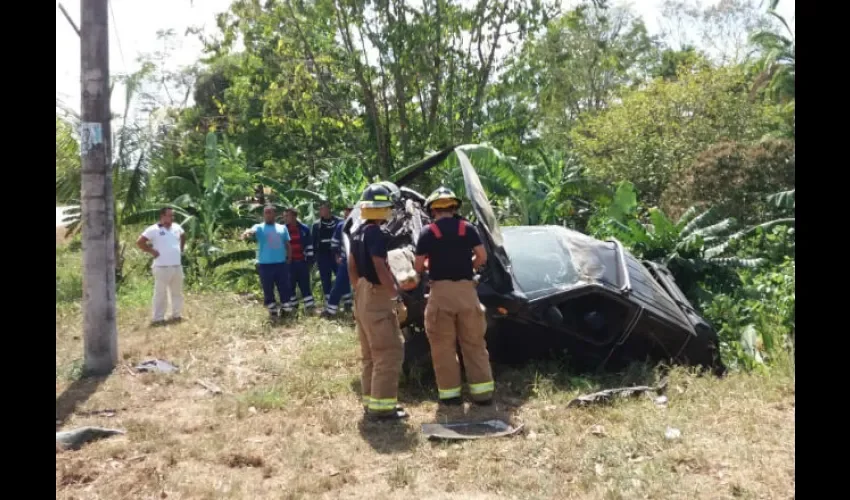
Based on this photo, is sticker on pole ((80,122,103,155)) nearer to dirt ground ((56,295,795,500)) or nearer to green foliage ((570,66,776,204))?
dirt ground ((56,295,795,500))

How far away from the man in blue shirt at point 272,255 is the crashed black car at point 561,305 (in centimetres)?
296

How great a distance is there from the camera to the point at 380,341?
5.91 metres

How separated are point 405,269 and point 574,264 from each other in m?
1.76

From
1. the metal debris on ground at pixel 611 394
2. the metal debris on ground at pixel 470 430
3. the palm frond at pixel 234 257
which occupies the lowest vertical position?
the metal debris on ground at pixel 470 430

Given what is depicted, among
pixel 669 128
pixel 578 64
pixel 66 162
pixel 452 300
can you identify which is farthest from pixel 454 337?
pixel 578 64

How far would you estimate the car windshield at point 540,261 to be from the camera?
6.65 meters

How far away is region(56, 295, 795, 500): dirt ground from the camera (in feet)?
14.5

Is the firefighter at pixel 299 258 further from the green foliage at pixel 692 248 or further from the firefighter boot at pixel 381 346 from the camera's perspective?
the firefighter boot at pixel 381 346

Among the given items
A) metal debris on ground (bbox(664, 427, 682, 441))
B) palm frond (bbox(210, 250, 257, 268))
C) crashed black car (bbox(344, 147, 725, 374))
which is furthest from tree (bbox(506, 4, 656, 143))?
metal debris on ground (bbox(664, 427, 682, 441))

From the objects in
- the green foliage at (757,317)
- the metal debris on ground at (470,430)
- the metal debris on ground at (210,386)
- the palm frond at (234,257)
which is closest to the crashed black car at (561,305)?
the green foliage at (757,317)

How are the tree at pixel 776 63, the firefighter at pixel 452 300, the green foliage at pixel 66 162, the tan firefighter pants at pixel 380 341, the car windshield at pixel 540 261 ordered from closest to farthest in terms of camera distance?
the tan firefighter pants at pixel 380 341 → the firefighter at pixel 452 300 → the car windshield at pixel 540 261 → the green foliage at pixel 66 162 → the tree at pixel 776 63

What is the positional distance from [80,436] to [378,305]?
2423 mm

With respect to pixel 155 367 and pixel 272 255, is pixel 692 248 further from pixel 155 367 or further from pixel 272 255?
pixel 155 367
